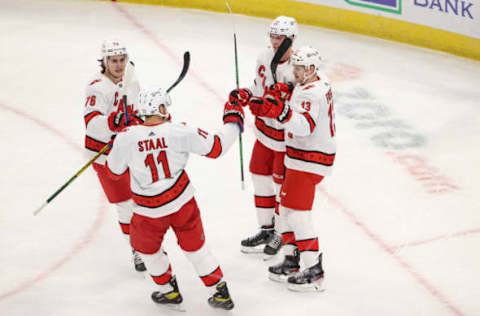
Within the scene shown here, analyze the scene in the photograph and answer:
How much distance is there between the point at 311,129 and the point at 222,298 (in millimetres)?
957

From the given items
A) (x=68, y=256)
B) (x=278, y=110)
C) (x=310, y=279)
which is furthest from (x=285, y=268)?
(x=68, y=256)

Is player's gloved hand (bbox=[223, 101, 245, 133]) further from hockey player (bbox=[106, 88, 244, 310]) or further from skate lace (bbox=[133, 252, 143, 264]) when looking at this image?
skate lace (bbox=[133, 252, 143, 264])

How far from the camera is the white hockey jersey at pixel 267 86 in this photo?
403 centimetres

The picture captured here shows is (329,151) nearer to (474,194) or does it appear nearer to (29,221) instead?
(474,194)

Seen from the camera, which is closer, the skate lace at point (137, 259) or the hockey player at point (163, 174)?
the hockey player at point (163, 174)

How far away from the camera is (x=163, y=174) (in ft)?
11.6

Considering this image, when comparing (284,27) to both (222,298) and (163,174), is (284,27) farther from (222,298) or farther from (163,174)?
(222,298)

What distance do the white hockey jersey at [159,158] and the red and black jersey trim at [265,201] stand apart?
78cm

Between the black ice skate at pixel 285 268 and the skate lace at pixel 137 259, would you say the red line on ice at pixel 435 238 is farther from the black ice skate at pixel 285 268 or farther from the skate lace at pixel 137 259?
the skate lace at pixel 137 259

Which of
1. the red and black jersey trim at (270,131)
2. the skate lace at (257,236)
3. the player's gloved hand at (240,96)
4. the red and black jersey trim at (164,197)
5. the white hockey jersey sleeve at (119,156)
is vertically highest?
the player's gloved hand at (240,96)

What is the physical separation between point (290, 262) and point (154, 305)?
30.0 inches

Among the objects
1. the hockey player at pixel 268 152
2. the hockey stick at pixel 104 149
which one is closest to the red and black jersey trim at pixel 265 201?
the hockey player at pixel 268 152

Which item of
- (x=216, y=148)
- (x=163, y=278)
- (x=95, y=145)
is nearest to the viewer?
(x=216, y=148)

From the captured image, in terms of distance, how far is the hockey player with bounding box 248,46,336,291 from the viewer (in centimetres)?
369
